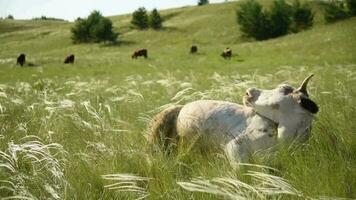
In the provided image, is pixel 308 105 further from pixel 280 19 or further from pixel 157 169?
pixel 280 19

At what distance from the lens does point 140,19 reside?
70.4 m

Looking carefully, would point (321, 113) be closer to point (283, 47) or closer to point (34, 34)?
point (283, 47)

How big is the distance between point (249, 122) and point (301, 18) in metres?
56.8

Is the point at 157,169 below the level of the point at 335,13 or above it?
above

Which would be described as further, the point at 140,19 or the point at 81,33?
the point at 140,19

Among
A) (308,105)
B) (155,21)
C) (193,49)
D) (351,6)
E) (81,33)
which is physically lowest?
(193,49)

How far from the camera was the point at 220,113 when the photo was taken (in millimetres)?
3555

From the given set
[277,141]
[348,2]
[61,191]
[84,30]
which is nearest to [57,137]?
[61,191]

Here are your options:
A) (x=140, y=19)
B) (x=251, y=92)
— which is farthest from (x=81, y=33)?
(x=251, y=92)

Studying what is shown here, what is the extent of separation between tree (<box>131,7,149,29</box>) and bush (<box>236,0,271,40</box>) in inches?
765

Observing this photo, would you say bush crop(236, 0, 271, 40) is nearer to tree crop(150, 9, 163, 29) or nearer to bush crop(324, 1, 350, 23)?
bush crop(324, 1, 350, 23)

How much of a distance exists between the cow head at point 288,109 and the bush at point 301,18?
56.3 metres

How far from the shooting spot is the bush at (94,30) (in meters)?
60.6

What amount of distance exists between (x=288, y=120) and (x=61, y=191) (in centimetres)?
172
